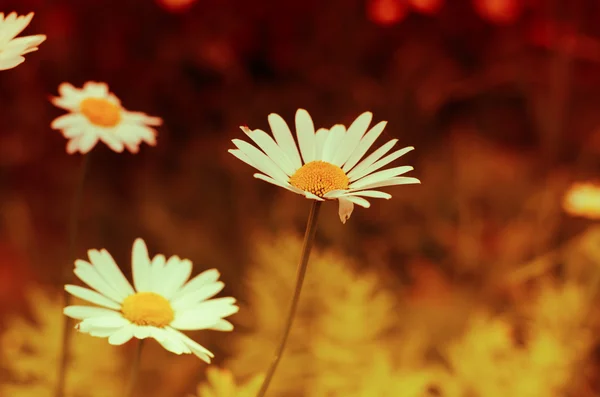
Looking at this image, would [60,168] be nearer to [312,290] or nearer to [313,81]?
[313,81]

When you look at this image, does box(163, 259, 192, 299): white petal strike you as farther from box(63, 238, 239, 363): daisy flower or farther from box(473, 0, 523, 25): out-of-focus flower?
box(473, 0, 523, 25): out-of-focus flower

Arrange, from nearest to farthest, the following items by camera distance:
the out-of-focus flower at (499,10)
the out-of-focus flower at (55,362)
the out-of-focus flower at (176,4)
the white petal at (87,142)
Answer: the white petal at (87,142) < the out-of-focus flower at (55,362) < the out-of-focus flower at (176,4) < the out-of-focus flower at (499,10)

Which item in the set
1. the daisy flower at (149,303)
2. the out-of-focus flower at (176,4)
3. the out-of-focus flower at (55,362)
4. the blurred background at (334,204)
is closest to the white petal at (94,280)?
the daisy flower at (149,303)

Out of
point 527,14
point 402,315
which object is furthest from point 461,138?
point 402,315

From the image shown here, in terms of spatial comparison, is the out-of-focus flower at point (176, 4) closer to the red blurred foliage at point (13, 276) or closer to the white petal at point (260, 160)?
the red blurred foliage at point (13, 276)

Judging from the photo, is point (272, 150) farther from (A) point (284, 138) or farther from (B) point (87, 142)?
(B) point (87, 142)

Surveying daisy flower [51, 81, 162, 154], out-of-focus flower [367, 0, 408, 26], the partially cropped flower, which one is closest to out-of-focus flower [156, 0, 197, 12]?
out-of-focus flower [367, 0, 408, 26]
